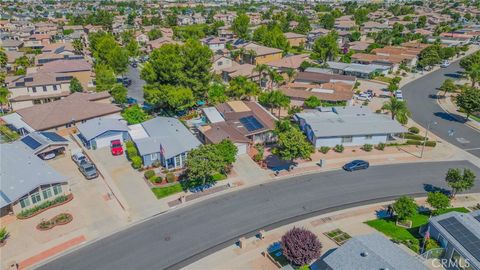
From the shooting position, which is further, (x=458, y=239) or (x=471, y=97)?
(x=471, y=97)

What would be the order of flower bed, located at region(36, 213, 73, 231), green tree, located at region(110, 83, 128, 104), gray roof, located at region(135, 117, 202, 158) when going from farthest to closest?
1. green tree, located at region(110, 83, 128, 104)
2. gray roof, located at region(135, 117, 202, 158)
3. flower bed, located at region(36, 213, 73, 231)

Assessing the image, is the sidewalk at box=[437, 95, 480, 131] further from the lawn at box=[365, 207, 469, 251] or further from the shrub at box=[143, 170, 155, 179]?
the shrub at box=[143, 170, 155, 179]

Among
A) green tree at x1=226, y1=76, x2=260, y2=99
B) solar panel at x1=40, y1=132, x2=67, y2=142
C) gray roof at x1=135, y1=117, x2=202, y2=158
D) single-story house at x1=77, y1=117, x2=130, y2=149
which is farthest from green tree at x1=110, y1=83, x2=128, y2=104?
green tree at x1=226, y1=76, x2=260, y2=99

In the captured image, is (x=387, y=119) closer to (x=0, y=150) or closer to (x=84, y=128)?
(x=84, y=128)

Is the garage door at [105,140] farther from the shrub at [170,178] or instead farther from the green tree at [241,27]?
the green tree at [241,27]

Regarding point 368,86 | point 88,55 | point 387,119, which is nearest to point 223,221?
point 387,119

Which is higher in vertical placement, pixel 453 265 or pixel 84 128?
pixel 84 128

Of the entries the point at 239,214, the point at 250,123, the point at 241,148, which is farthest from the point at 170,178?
the point at 250,123

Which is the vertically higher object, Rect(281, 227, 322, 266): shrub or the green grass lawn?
Rect(281, 227, 322, 266): shrub
